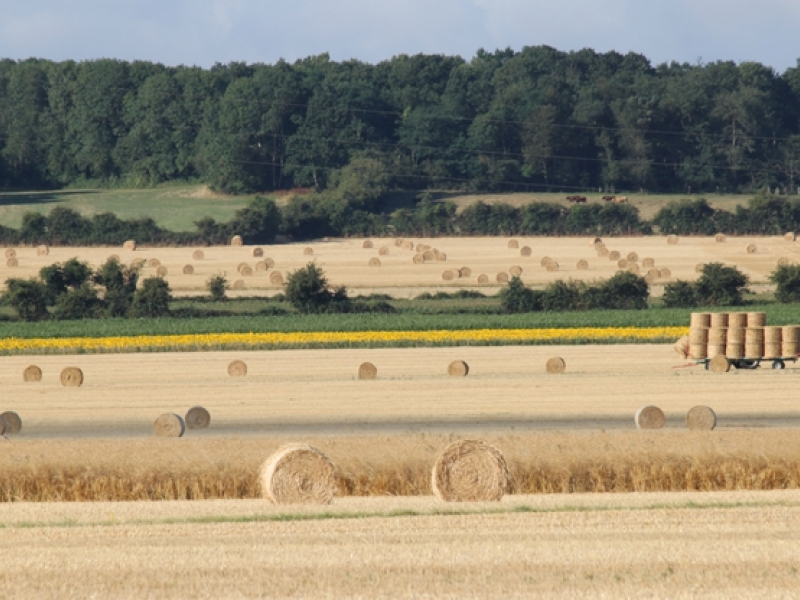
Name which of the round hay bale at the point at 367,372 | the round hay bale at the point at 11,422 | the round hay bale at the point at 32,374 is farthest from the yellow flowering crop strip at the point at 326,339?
the round hay bale at the point at 11,422

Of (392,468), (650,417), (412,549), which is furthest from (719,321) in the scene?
(412,549)

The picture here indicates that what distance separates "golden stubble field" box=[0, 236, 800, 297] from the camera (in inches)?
3091

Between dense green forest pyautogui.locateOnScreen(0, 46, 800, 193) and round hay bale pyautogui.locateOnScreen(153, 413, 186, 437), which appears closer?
round hay bale pyautogui.locateOnScreen(153, 413, 186, 437)

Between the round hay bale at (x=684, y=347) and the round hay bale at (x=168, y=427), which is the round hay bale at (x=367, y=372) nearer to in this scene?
the round hay bale at (x=684, y=347)

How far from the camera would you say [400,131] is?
13388 centimetres

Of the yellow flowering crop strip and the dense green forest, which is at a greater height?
the dense green forest

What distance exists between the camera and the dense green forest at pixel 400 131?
418 ft

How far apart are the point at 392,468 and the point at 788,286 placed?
50.4m

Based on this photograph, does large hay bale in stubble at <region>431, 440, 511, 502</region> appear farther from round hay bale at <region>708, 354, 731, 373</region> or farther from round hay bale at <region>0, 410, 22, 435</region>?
round hay bale at <region>708, 354, 731, 373</region>

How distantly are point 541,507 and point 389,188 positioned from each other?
320ft

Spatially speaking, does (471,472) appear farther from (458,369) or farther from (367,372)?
(458,369)

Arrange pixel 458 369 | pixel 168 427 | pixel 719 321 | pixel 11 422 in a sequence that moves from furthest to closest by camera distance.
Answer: pixel 719 321 < pixel 458 369 < pixel 11 422 < pixel 168 427

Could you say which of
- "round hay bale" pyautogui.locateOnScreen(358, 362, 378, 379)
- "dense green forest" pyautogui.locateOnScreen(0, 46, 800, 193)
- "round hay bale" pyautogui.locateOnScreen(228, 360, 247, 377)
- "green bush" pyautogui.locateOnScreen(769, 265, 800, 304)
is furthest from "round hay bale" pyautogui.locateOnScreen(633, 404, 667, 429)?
"dense green forest" pyautogui.locateOnScreen(0, 46, 800, 193)

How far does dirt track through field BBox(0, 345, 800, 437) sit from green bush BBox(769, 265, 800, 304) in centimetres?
2195
